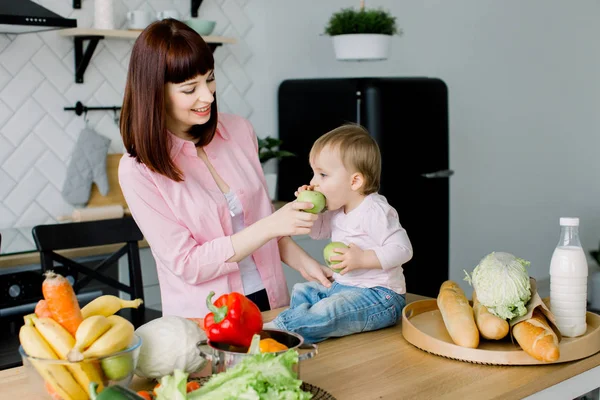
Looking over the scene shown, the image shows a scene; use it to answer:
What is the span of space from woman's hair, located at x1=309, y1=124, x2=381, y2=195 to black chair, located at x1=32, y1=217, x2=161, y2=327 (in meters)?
0.93

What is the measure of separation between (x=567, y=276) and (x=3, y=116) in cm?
234

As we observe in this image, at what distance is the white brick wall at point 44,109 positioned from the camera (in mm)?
3176

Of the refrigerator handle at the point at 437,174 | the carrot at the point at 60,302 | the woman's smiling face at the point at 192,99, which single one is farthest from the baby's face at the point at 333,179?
the refrigerator handle at the point at 437,174

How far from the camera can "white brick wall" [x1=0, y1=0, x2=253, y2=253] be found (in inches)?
125

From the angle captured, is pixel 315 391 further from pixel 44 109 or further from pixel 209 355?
pixel 44 109

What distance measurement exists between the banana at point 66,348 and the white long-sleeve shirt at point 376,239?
0.77m

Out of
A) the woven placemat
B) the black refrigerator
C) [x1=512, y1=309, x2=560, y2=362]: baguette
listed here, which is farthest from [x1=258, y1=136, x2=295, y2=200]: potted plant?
the woven placemat

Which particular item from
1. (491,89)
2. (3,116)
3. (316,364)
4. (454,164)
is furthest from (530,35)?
(316,364)

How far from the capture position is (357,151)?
1935 millimetres

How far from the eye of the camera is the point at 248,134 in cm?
230

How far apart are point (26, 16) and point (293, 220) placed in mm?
1419

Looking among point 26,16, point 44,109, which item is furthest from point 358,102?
point 26,16

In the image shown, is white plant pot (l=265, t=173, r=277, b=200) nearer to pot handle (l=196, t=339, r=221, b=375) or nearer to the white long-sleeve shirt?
the white long-sleeve shirt

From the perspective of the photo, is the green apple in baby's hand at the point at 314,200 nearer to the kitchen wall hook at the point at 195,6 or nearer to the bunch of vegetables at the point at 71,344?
the bunch of vegetables at the point at 71,344
